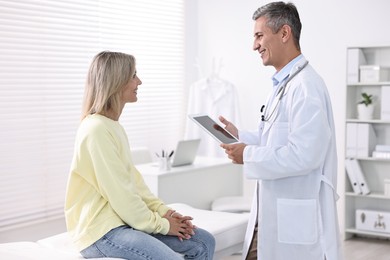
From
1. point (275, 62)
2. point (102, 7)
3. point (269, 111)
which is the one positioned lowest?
point (269, 111)

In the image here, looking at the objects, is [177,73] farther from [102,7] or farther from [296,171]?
[296,171]

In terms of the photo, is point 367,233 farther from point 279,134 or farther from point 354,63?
point 279,134

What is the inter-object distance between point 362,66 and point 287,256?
2960 millimetres

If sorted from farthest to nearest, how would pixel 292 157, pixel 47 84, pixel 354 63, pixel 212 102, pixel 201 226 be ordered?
pixel 212 102, pixel 354 63, pixel 47 84, pixel 201 226, pixel 292 157

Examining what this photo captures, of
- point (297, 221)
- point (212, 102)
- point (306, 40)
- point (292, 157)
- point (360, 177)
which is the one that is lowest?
point (360, 177)

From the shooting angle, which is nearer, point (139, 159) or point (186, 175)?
point (186, 175)

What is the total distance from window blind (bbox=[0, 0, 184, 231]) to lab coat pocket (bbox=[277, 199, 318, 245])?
8.11 feet

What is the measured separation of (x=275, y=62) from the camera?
2637 millimetres

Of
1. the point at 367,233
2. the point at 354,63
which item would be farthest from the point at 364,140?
the point at 367,233

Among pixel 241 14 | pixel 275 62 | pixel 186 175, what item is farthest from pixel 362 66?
pixel 275 62

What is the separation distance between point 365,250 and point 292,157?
8.94 feet

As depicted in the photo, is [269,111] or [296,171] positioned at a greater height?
[269,111]

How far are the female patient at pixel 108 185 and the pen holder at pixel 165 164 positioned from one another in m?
1.81

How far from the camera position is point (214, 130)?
287 centimetres
